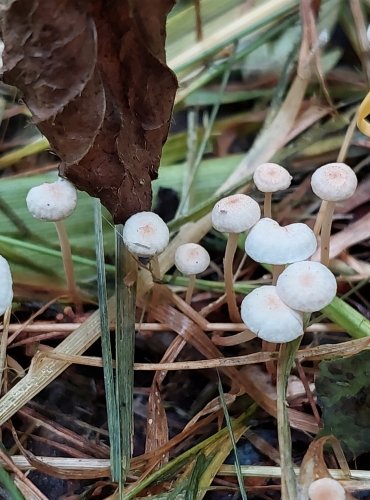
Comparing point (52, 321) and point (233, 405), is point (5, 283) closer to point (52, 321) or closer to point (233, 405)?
point (52, 321)

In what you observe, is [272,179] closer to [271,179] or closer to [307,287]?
[271,179]

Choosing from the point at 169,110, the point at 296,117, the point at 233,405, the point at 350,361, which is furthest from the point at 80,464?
the point at 296,117

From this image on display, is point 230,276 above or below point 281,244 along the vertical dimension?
below

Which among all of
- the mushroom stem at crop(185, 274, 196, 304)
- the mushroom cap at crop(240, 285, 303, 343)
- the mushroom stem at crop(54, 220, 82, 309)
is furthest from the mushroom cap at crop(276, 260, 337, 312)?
the mushroom stem at crop(54, 220, 82, 309)

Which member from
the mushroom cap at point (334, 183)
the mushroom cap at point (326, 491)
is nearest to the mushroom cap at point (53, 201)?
the mushroom cap at point (334, 183)

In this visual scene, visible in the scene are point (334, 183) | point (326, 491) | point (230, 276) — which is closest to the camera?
point (326, 491)

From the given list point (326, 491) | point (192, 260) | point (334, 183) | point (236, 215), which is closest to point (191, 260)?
point (192, 260)

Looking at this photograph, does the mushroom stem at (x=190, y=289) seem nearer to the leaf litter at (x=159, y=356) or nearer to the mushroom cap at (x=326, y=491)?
the leaf litter at (x=159, y=356)

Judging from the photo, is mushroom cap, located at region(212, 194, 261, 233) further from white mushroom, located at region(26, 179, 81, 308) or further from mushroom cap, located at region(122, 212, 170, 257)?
white mushroom, located at region(26, 179, 81, 308)
